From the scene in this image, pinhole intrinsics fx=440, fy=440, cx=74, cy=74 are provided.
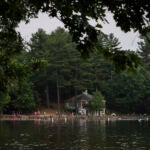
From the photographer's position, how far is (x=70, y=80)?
86.3m

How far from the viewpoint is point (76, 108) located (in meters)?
90.3

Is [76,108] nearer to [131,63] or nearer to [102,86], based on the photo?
[102,86]

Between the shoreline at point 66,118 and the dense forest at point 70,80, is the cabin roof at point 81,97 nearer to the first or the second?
the dense forest at point 70,80

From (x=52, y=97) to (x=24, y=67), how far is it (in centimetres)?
8146

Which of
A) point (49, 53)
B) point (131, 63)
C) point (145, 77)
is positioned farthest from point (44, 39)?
point (131, 63)

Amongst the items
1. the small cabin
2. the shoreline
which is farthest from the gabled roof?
the shoreline

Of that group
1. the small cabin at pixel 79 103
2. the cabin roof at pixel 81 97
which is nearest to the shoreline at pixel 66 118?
the small cabin at pixel 79 103

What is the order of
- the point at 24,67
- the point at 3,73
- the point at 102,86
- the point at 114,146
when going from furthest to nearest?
the point at 102,86, the point at 114,146, the point at 24,67, the point at 3,73

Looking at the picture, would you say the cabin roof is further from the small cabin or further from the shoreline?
the shoreline

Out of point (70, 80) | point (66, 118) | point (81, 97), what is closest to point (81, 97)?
point (81, 97)

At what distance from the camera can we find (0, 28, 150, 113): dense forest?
273ft

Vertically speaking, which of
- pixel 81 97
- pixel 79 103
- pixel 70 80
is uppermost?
pixel 70 80

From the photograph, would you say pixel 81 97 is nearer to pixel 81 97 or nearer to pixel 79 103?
pixel 81 97

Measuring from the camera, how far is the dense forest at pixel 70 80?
83.3 meters
